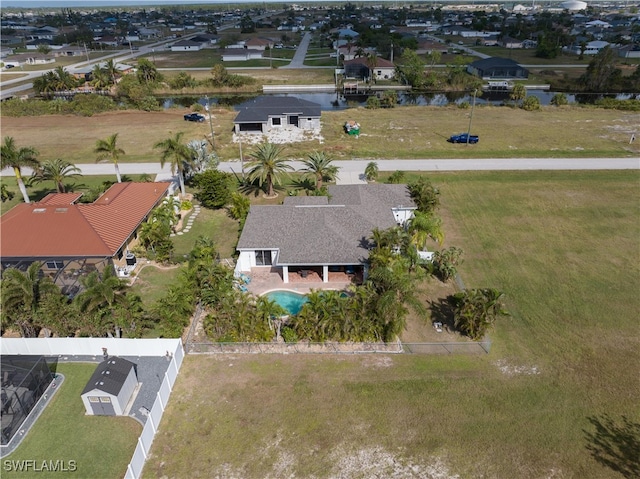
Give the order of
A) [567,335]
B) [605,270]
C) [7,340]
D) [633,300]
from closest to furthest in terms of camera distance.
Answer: [7,340] < [567,335] < [633,300] < [605,270]

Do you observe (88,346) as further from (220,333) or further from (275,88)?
(275,88)

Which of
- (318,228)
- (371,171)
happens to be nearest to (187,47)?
(371,171)

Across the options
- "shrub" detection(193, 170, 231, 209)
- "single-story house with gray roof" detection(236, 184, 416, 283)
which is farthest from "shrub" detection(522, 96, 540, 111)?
"shrub" detection(193, 170, 231, 209)

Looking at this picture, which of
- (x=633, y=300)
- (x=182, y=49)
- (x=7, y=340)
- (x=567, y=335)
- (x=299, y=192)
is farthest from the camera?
(x=182, y=49)

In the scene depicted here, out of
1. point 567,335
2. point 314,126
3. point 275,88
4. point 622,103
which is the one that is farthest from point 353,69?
point 567,335

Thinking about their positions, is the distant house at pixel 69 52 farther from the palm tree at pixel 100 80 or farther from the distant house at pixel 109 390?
the distant house at pixel 109 390

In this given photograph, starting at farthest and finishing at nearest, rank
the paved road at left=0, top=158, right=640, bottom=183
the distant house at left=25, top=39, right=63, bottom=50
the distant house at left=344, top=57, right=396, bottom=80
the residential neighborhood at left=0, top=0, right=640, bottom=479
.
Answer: the distant house at left=25, top=39, right=63, bottom=50 < the distant house at left=344, top=57, right=396, bottom=80 < the paved road at left=0, top=158, right=640, bottom=183 < the residential neighborhood at left=0, top=0, right=640, bottom=479

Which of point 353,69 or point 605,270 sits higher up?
point 353,69

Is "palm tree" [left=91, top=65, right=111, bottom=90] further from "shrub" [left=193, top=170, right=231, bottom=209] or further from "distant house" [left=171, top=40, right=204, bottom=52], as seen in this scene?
"shrub" [left=193, top=170, right=231, bottom=209]
